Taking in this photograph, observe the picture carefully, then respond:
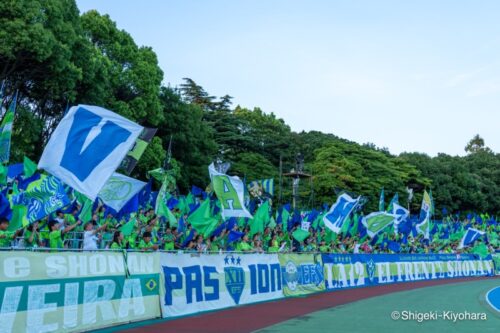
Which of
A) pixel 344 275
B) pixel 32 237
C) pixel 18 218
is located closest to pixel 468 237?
pixel 344 275

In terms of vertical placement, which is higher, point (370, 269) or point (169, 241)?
point (169, 241)

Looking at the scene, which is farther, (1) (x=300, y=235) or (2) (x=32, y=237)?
(1) (x=300, y=235)

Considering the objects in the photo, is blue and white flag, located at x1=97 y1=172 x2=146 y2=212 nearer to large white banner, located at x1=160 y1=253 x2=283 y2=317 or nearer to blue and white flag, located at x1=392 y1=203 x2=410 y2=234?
large white banner, located at x1=160 y1=253 x2=283 y2=317

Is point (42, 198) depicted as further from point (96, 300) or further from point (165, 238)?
point (165, 238)

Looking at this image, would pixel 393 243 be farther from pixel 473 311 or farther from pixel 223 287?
pixel 223 287

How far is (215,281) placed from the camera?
15.0m

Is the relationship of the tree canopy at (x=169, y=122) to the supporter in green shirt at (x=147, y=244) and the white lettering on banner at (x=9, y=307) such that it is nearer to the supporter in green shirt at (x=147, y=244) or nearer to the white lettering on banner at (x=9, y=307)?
the supporter in green shirt at (x=147, y=244)

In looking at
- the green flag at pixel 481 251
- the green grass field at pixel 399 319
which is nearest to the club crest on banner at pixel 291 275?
the green grass field at pixel 399 319

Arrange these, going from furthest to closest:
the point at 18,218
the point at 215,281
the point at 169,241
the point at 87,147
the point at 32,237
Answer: the point at 169,241 → the point at 215,281 → the point at 32,237 → the point at 18,218 → the point at 87,147

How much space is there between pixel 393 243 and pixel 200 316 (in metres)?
19.9

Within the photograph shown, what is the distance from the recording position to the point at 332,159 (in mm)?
61156

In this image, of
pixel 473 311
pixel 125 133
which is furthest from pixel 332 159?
pixel 125 133

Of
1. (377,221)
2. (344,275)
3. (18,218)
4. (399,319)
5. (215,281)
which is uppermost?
(377,221)

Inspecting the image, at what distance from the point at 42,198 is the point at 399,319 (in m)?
8.42
